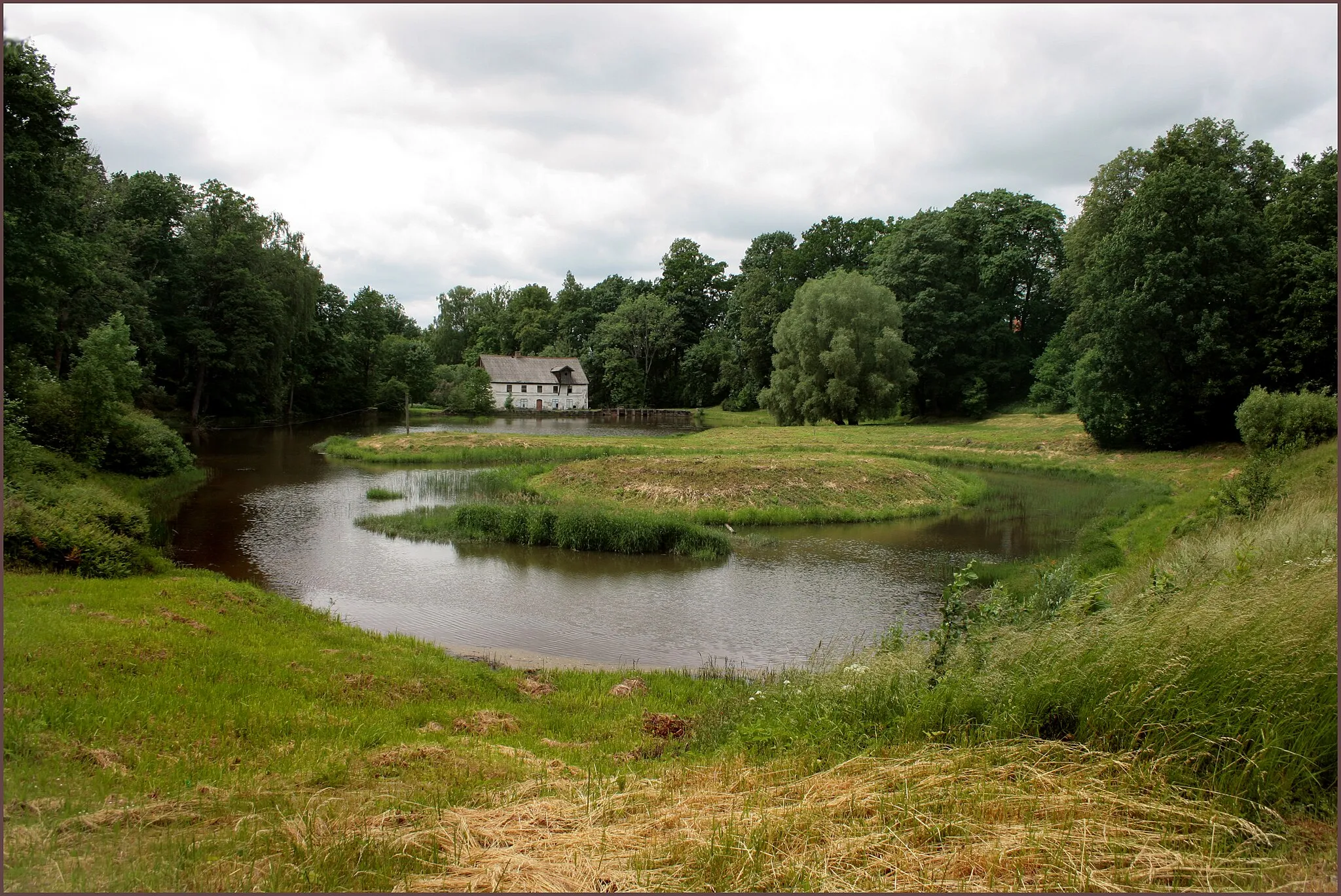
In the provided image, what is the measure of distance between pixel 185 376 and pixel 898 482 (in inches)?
2036

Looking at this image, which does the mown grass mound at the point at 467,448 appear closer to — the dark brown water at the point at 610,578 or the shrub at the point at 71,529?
the dark brown water at the point at 610,578

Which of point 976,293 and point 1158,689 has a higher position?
point 976,293

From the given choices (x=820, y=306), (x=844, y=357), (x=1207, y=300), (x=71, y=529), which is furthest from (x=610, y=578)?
(x=820, y=306)

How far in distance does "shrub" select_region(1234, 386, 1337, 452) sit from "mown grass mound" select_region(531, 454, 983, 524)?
931 cm

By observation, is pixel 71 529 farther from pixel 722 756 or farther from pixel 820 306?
pixel 820 306

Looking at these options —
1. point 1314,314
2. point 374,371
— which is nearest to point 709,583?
point 1314,314

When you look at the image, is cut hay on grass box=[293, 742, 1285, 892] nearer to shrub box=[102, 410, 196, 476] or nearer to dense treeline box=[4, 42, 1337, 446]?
dense treeline box=[4, 42, 1337, 446]

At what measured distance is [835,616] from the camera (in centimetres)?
1497

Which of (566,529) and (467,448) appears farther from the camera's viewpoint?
(467,448)

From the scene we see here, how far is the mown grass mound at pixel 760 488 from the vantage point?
84.0ft

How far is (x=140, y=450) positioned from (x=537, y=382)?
69121mm

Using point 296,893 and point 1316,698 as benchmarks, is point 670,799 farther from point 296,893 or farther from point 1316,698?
point 1316,698

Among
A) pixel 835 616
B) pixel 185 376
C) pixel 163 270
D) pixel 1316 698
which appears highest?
pixel 163 270

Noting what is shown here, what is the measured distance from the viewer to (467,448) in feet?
138
